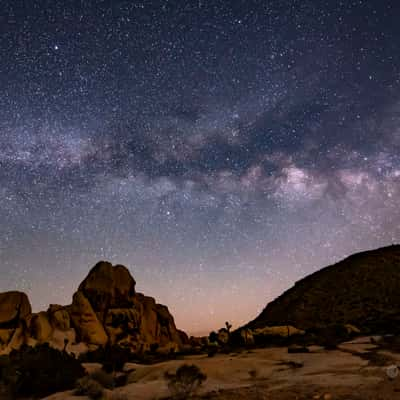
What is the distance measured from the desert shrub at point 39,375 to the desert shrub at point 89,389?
106 inches

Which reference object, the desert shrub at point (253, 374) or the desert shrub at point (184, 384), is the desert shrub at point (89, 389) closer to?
the desert shrub at point (184, 384)

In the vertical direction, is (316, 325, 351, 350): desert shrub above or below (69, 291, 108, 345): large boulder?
below

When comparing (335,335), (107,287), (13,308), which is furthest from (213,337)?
(13,308)

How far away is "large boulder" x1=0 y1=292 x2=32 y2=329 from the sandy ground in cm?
2969

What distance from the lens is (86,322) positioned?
4706 cm

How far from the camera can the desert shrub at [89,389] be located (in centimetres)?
1309

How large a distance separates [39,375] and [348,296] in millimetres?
41971

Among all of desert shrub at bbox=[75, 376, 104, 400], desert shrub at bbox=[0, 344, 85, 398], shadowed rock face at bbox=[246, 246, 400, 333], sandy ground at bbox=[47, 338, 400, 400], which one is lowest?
sandy ground at bbox=[47, 338, 400, 400]

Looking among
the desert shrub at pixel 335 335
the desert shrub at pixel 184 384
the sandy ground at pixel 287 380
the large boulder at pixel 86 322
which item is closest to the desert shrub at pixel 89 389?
the sandy ground at pixel 287 380

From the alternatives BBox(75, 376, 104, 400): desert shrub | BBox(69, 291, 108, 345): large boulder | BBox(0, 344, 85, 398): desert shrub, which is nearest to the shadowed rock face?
BBox(69, 291, 108, 345): large boulder

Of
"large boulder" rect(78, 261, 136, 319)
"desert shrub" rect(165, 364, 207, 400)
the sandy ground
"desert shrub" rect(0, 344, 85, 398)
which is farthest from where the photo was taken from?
"large boulder" rect(78, 261, 136, 319)

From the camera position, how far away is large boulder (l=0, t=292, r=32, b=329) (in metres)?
45.5

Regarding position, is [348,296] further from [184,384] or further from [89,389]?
[89,389]

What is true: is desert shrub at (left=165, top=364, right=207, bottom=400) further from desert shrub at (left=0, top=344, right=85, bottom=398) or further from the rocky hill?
the rocky hill
